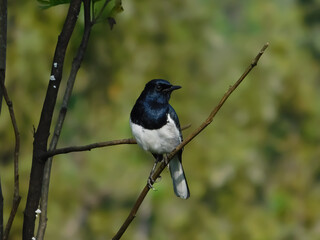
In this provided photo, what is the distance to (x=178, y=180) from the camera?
4.11 meters

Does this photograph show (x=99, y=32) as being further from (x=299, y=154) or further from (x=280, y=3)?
(x=280, y=3)

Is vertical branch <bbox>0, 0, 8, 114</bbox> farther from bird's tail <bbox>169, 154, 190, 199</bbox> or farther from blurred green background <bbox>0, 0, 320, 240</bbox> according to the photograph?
blurred green background <bbox>0, 0, 320, 240</bbox>

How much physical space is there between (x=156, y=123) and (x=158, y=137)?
10cm

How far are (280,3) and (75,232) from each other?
Result: 55.9 feet

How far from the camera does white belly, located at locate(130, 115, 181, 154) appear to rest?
3.63 meters

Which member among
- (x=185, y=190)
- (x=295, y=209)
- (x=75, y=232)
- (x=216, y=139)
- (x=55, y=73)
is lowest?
(x=295, y=209)

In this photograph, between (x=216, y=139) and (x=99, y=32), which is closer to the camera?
(x=99, y=32)

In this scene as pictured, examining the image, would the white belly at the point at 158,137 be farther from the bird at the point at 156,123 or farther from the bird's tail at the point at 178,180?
the bird's tail at the point at 178,180

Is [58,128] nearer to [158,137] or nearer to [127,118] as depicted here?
[158,137]

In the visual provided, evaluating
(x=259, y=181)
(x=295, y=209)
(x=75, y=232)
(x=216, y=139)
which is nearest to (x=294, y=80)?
(x=295, y=209)

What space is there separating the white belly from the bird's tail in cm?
32

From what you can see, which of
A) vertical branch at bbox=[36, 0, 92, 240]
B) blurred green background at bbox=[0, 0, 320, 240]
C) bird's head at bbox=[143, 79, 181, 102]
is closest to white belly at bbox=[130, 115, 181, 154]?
bird's head at bbox=[143, 79, 181, 102]

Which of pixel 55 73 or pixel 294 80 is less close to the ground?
pixel 55 73

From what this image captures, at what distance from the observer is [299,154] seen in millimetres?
19625
